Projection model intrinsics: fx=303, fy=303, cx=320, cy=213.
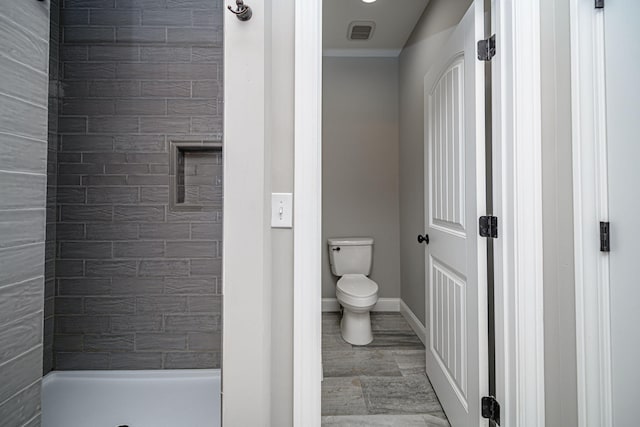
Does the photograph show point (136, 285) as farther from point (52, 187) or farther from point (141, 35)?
point (141, 35)

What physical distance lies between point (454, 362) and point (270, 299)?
1.05 m

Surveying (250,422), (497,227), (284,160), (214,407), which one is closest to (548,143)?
(497,227)

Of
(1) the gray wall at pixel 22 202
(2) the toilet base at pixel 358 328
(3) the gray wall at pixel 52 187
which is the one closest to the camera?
(1) the gray wall at pixel 22 202

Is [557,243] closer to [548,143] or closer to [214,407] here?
[548,143]

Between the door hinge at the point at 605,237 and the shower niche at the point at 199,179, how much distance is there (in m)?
1.74

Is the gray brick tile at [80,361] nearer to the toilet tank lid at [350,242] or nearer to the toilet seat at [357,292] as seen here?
the toilet seat at [357,292]

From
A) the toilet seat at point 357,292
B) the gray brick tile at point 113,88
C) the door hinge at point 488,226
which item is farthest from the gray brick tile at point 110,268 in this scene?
the door hinge at point 488,226

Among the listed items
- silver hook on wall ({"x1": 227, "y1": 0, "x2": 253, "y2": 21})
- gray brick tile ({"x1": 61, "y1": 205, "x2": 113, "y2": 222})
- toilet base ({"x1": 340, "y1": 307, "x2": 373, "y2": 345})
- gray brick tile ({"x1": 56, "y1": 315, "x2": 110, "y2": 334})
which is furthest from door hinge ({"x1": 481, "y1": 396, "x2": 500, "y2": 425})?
gray brick tile ({"x1": 61, "y1": 205, "x2": 113, "y2": 222})

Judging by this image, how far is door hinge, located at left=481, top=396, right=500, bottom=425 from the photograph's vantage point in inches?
48.3

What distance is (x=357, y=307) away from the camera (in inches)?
92.8

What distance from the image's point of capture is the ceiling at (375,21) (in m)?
2.54

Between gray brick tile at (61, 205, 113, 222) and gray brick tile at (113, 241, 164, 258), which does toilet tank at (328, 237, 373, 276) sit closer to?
gray brick tile at (113, 241, 164, 258)

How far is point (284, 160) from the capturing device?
1.11m

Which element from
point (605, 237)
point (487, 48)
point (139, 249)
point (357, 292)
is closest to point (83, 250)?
point (139, 249)
